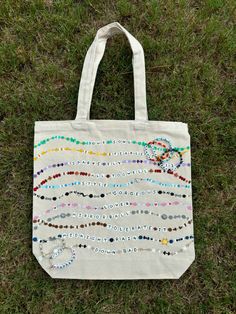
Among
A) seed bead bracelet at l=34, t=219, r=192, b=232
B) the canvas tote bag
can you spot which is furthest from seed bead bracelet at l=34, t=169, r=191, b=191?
seed bead bracelet at l=34, t=219, r=192, b=232

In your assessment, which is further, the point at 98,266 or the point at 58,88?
the point at 58,88

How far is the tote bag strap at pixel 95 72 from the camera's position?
3.22 feet

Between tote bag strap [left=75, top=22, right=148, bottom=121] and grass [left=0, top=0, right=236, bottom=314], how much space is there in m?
0.04

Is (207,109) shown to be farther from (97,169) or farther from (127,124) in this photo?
(97,169)

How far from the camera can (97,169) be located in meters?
0.96

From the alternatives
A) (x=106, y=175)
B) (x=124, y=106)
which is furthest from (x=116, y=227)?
(x=124, y=106)

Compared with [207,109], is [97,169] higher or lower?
lower

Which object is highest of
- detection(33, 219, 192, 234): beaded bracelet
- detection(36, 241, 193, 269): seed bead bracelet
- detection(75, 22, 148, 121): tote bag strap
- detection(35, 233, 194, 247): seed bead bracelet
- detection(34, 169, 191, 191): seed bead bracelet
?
detection(75, 22, 148, 121): tote bag strap

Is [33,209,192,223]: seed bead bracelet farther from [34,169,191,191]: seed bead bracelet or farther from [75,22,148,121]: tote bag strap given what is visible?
[75,22,148,121]: tote bag strap

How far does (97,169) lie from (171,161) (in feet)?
0.63

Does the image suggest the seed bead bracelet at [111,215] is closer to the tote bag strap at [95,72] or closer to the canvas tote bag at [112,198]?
the canvas tote bag at [112,198]

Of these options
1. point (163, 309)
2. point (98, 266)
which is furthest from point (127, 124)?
point (163, 309)

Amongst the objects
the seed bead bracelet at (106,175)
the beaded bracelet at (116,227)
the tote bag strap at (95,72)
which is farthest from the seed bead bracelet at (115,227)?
the tote bag strap at (95,72)

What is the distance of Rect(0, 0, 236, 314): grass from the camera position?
3.16 ft
